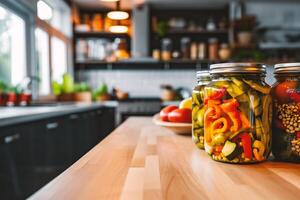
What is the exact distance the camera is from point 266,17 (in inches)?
193

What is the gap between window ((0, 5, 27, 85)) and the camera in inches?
124

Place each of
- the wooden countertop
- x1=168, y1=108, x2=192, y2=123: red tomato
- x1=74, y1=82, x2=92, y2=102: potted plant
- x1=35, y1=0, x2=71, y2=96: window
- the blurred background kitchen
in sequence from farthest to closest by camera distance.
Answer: x1=74, y1=82, x2=92, y2=102: potted plant, the blurred background kitchen, x1=35, y1=0, x2=71, y2=96: window, x1=168, y1=108, x2=192, y2=123: red tomato, the wooden countertop

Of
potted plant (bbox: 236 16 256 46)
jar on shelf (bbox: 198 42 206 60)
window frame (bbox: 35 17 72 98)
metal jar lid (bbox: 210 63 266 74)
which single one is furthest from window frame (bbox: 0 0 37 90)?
metal jar lid (bbox: 210 63 266 74)

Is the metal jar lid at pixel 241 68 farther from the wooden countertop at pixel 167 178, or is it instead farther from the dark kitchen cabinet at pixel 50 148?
the dark kitchen cabinet at pixel 50 148

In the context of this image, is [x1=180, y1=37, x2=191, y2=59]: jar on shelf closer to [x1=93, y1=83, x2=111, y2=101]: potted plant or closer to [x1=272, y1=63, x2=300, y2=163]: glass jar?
[x1=93, y1=83, x2=111, y2=101]: potted plant

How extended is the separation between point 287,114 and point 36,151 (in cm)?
178

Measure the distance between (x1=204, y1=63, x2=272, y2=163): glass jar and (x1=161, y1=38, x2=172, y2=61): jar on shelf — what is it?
4.13 m

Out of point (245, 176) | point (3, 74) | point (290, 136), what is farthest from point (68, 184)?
point (3, 74)

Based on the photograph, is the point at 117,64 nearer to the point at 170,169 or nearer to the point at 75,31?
the point at 75,31

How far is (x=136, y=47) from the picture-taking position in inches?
186

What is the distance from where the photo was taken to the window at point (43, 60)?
399 centimetres

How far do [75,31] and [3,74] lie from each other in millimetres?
1897

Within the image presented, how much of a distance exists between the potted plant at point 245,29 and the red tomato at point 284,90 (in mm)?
4131

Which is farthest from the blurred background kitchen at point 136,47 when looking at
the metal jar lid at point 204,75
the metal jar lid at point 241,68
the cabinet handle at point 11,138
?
the metal jar lid at point 241,68
